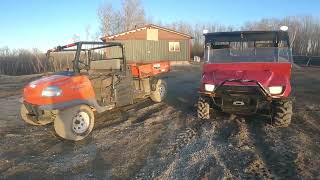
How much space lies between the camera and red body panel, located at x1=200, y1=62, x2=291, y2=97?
8250 millimetres

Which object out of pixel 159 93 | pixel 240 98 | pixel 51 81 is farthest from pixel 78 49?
pixel 159 93

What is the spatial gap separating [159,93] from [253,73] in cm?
427

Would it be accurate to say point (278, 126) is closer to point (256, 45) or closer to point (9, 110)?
point (256, 45)

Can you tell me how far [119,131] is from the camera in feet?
27.6

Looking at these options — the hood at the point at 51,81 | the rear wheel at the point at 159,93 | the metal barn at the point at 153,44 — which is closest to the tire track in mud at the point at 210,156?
the hood at the point at 51,81

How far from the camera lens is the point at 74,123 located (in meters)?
7.87

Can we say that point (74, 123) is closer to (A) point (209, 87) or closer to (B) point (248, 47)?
(A) point (209, 87)

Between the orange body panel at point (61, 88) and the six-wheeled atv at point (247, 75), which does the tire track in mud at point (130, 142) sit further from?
the six-wheeled atv at point (247, 75)

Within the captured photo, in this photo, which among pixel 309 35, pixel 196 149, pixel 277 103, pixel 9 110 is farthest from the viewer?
pixel 309 35

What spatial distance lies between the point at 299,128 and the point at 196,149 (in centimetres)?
283

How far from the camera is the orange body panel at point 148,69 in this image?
1085cm

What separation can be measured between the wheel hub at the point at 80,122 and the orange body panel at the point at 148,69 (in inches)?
111

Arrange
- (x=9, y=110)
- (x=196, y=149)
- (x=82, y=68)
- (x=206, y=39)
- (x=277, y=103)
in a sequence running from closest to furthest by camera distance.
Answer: (x=196, y=149) → (x=277, y=103) → (x=82, y=68) → (x=206, y=39) → (x=9, y=110)

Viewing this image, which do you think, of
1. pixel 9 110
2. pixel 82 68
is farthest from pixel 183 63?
pixel 82 68
